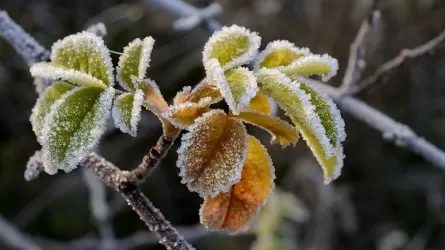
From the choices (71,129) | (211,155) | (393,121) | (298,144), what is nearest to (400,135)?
(393,121)

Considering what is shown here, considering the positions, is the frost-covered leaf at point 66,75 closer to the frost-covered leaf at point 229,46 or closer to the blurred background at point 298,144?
the frost-covered leaf at point 229,46

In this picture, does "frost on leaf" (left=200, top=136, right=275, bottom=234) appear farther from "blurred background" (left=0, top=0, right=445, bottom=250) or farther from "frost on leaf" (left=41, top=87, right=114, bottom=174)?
"blurred background" (left=0, top=0, right=445, bottom=250)

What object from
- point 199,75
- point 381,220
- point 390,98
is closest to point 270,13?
point 199,75

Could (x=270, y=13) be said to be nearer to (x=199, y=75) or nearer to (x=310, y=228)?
(x=199, y=75)

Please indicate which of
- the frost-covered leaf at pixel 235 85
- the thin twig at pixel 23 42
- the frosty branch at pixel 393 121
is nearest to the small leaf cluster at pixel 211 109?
the frost-covered leaf at pixel 235 85

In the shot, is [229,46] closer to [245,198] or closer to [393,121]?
[245,198]
